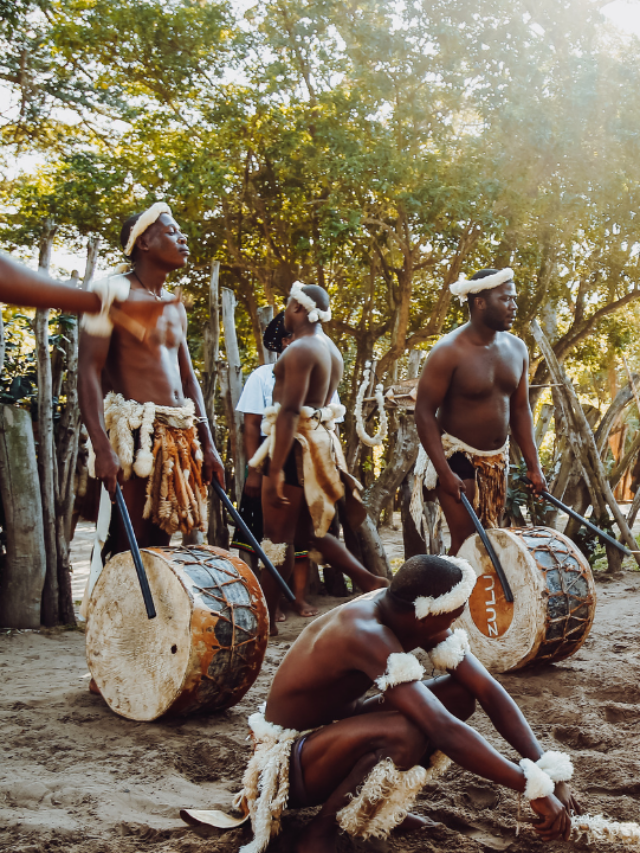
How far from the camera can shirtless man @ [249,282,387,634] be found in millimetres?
4949

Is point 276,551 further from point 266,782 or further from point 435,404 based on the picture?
point 266,782

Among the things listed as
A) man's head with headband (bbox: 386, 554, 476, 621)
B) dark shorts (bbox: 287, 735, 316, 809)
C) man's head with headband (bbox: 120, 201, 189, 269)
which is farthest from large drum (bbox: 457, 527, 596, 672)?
man's head with headband (bbox: 120, 201, 189, 269)

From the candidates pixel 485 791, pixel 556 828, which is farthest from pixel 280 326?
pixel 556 828

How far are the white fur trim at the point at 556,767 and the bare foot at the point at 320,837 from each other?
62cm

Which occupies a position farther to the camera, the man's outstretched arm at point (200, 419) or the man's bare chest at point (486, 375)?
the man's bare chest at point (486, 375)

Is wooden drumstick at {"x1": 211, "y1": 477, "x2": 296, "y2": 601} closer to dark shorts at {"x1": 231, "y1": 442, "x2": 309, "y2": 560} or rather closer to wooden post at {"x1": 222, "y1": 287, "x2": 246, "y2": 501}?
dark shorts at {"x1": 231, "y1": 442, "x2": 309, "y2": 560}

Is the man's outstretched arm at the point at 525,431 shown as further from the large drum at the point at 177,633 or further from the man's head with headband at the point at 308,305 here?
the large drum at the point at 177,633

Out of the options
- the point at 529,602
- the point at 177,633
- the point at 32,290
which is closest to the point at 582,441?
the point at 529,602

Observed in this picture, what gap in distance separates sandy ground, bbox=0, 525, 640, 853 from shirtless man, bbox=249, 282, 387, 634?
2.63 feet

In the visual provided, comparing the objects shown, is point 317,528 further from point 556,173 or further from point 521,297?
point 521,297

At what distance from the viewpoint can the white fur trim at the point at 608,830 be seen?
7.22 feet

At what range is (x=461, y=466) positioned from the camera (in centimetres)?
461

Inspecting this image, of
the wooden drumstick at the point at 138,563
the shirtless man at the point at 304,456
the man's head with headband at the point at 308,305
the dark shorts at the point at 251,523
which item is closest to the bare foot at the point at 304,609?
the dark shorts at the point at 251,523

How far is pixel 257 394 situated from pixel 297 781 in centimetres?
372
